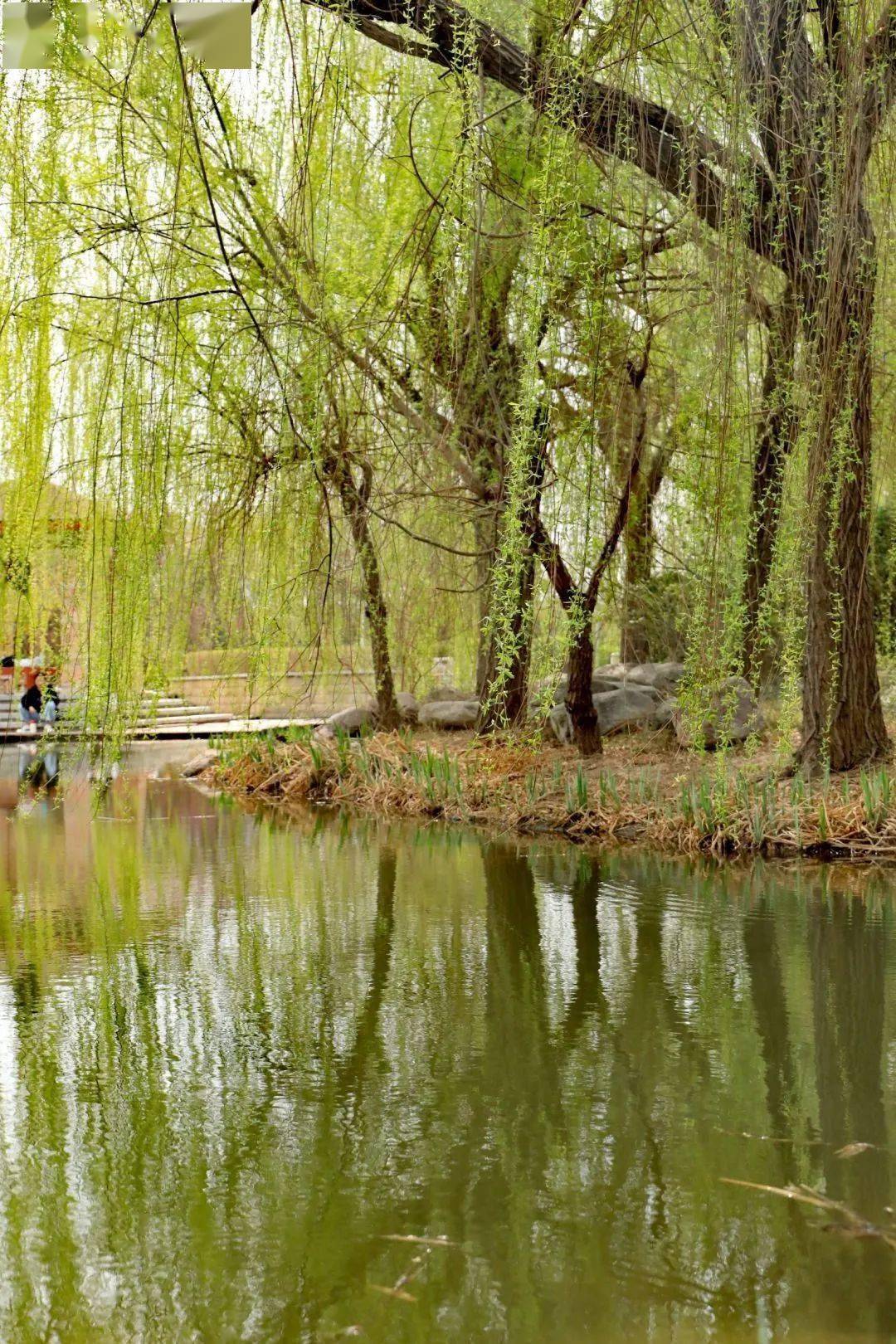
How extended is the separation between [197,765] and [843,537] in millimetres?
4594

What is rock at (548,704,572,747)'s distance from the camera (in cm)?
689

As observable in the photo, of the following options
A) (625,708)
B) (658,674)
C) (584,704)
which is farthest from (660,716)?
(584,704)

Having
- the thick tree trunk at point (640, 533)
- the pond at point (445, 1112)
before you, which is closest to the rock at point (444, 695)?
the thick tree trunk at point (640, 533)

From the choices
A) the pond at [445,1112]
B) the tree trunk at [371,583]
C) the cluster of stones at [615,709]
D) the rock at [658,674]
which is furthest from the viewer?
the rock at [658,674]

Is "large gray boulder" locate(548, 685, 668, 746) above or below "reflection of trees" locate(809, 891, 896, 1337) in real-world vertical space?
above

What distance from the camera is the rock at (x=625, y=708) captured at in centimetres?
736

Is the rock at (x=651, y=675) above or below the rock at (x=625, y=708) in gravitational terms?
above

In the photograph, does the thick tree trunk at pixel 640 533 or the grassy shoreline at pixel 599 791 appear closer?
the grassy shoreline at pixel 599 791

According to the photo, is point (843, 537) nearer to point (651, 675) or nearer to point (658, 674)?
point (658, 674)

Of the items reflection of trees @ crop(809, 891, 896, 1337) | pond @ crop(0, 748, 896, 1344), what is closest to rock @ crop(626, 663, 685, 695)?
pond @ crop(0, 748, 896, 1344)

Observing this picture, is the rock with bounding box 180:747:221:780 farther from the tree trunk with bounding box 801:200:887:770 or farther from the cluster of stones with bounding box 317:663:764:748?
the tree trunk with bounding box 801:200:887:770

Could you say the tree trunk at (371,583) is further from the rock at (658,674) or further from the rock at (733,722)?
the rock at (733,722)

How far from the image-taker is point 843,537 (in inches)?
186

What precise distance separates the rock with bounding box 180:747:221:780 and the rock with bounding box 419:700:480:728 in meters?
1.29
